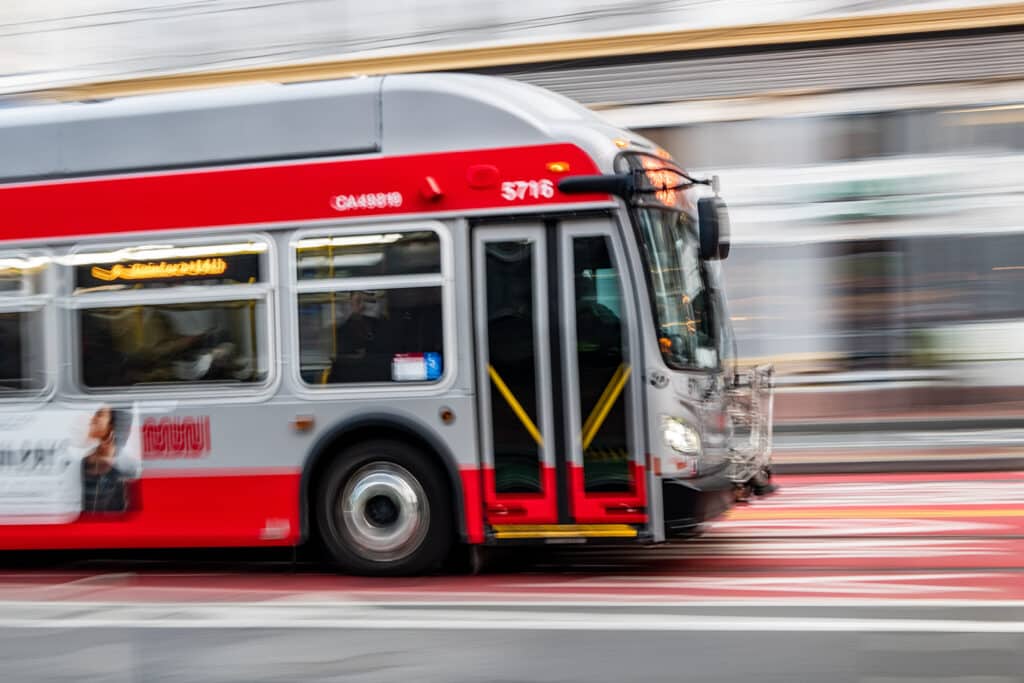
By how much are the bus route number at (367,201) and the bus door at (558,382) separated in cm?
60

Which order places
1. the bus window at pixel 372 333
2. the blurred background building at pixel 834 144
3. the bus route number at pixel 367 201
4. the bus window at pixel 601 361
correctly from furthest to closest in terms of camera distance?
the blurred background building at pixel 834 144, the bus route number at pixel 367 201, the bus window at pixel 372 333, the bus window at pixel 601 361

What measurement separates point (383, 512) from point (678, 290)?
7.16 ft

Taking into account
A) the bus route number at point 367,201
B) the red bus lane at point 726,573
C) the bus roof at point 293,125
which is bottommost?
the red bus lane at point 726,573

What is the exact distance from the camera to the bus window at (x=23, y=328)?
9.50 metres

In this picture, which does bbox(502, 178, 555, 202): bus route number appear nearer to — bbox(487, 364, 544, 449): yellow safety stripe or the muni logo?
bbox(487, 364, 544, 449): yellow safety stripe

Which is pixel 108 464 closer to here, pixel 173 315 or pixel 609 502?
pixel 173 315

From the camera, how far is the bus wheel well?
8703 millimetres

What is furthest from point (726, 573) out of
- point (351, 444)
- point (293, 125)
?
point (293, 125)

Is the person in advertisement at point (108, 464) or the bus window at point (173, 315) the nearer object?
the bus window at point (173, 315)

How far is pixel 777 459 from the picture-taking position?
16328 mm

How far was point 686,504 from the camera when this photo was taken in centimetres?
827

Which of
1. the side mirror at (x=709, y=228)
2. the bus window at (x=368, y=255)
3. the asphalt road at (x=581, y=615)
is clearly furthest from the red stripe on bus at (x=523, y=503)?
the side mirror at (x=709, y=228)

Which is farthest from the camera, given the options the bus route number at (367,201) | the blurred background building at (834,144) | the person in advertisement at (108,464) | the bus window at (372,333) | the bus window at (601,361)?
the blurred background building at (834,144)

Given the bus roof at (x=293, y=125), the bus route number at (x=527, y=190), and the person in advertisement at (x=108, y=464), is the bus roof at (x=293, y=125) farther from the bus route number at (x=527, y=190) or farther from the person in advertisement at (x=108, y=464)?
the person in advertisement at (x=108, y=464)
